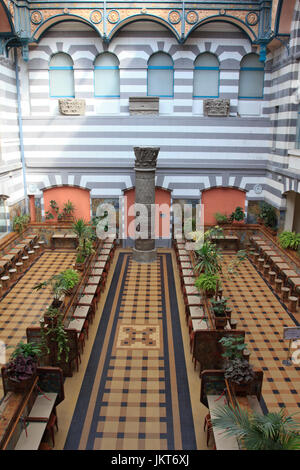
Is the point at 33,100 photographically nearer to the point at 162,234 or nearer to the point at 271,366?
the point at 162,234

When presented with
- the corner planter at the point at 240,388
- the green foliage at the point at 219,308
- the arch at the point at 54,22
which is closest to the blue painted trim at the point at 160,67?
the arch at the point at 54,22

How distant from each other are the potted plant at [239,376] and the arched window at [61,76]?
13253 millimetres

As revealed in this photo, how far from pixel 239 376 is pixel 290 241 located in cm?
820

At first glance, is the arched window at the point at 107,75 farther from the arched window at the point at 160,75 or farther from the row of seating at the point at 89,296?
the row of seating at the point at 89,296

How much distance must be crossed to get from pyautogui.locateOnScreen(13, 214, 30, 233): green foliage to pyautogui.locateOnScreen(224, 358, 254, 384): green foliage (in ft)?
36.8

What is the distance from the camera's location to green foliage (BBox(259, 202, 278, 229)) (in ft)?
51.4

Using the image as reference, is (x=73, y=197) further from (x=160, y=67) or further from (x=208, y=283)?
(x=208, y=283)

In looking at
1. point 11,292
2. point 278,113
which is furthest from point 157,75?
point 11,292

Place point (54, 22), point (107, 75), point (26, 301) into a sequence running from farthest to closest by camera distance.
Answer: point (107, 75) < point (54, 22) < point (26, 301)

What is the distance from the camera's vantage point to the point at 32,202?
17203 millimetres

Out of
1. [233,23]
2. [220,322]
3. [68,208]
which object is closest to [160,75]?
[233,23]

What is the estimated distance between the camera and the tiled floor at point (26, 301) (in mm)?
9962

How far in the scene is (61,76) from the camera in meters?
16.2

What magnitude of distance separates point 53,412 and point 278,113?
13.5 meters
